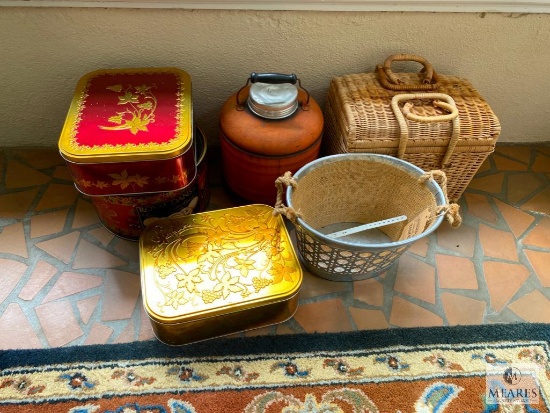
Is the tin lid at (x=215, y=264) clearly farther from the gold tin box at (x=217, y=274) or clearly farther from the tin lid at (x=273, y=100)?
the tin lid at (x=273, y=100)

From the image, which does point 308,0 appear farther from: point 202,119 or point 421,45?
point 202,119

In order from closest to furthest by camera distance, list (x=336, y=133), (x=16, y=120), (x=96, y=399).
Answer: (x=96, y=399), (x=336, y=133), (x=16, y=120)

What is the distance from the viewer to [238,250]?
965 mm

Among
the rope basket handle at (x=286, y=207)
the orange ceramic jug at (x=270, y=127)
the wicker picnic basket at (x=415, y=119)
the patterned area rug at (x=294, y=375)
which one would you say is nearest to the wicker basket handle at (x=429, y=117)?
the wicker picnic basket at (x=415, y=119)

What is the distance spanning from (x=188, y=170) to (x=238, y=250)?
23cm

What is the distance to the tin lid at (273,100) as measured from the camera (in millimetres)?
1010

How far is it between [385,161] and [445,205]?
→ 0.20 metres

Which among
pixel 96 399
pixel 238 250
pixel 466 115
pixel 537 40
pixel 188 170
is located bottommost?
pixel 96 399

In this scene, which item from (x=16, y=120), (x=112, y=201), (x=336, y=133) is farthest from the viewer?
(x=16, y=120)

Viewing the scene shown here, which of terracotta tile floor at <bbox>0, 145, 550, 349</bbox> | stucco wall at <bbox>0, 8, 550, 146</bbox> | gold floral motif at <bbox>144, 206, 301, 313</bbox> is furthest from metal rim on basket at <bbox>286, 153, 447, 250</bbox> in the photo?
stucco wall at <bbox>0, 8, 550, 146</bbox>

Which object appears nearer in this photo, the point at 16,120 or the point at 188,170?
the point at 188,170

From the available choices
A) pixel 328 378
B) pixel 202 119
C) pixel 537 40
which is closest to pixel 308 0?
pixel 202 119

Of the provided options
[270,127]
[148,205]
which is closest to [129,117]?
[148,205]

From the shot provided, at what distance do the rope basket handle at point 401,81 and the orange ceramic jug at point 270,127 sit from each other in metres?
0.22
